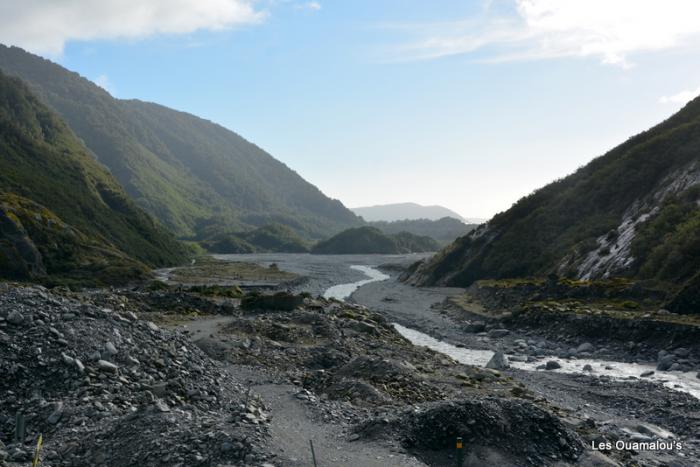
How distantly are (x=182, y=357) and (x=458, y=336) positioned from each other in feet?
99.3

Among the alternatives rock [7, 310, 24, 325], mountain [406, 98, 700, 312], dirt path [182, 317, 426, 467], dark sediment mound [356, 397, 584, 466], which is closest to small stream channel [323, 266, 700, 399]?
mountain [406, 98, 700, 312]

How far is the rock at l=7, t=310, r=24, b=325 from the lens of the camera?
64.6ft

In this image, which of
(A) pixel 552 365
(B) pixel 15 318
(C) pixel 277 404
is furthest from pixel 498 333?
(B) pixel 15 318

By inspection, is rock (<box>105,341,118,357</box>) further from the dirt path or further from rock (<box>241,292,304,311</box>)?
rock (<box>241,292,304,311</box>)

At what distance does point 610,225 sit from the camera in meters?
66.8

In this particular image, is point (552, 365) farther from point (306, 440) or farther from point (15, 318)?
point (15, 318)

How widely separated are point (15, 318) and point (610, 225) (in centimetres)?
6452

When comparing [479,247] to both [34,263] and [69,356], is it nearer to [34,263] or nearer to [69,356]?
[34,263]

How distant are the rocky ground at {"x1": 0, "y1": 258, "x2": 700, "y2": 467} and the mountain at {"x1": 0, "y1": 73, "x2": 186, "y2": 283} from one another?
4991 cm

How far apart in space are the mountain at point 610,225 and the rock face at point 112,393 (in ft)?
113

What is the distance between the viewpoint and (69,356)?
18.9 metres

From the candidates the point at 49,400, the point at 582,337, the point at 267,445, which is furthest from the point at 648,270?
the point at 49,400

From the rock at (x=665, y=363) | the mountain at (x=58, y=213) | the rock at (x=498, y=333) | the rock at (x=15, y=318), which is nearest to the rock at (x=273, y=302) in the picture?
the rock at (x=498, y=333)

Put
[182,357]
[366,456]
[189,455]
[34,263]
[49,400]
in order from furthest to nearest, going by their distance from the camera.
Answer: [34,263] < [182,357] < [49,400] < [366,456] < [189,455]
